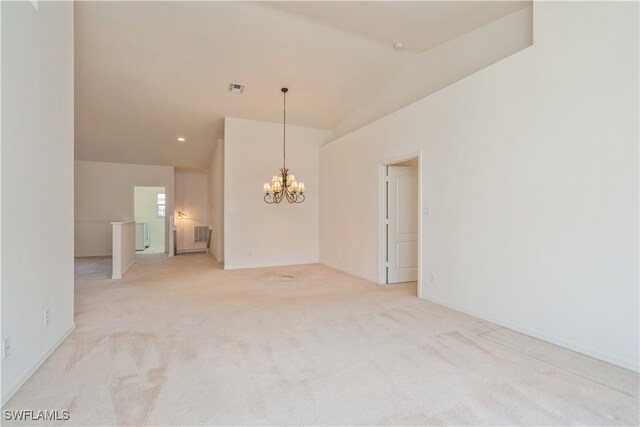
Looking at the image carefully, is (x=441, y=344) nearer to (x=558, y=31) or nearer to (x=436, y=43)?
(x=558, y=31)

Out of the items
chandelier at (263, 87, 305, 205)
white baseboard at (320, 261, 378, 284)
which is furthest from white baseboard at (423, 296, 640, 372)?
chandelier at (263, 87, 305, 205)

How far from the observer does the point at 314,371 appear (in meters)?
2.29

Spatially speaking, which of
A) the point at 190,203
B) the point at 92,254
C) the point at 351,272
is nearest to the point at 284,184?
the point at 351,272

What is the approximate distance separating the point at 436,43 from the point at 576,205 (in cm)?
339

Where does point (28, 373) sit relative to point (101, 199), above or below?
below

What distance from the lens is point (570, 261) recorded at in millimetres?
2674

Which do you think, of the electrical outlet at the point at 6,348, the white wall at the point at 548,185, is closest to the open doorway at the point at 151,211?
the electrical outlet at the point at 6,348

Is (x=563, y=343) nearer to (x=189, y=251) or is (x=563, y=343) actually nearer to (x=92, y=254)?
(x=189, y=251)

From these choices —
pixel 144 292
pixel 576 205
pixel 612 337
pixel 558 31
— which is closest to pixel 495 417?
pixel 612 337

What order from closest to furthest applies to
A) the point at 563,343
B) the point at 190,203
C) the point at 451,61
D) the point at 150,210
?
the point at 563,343
the point at 451,61
the point at 190,203
the point at 150,210

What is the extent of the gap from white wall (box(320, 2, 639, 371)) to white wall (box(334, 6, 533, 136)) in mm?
853

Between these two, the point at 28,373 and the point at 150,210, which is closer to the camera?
the point at 28,373

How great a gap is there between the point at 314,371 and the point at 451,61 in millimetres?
4756

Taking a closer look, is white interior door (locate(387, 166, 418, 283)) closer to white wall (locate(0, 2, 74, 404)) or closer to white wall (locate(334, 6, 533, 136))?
white wall (locate(334, 6, 533, 136))
